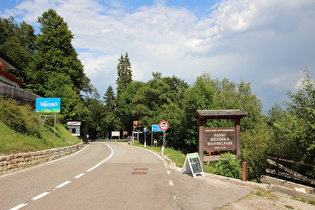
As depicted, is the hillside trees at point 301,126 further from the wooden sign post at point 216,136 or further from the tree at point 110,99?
the tree at point 110,99

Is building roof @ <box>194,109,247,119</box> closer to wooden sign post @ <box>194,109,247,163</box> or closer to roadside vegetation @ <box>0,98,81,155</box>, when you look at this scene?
wooden sign post @ <box>194,109,247,163</box>

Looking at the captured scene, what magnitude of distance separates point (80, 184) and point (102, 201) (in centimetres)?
245

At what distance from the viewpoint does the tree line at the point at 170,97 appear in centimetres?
1034

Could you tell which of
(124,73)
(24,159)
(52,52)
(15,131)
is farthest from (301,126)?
(124,73)

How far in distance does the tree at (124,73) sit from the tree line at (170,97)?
30.8 inches

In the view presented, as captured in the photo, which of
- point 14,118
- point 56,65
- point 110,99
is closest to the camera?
A: point 14,118

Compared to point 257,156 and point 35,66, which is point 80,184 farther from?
point 35,66

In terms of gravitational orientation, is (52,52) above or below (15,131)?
above

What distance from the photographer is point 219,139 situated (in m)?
12.3

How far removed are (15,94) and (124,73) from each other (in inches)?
2332

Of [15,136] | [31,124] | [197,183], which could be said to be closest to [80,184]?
[197,183]

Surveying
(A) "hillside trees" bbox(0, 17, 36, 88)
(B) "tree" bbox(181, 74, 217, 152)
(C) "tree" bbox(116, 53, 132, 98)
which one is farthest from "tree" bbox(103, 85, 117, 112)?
(B) "tree" bbox(181, 74, 217, 152)

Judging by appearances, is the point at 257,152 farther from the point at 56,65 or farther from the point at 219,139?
the point at 56,65

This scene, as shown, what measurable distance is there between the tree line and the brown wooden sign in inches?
78.2
